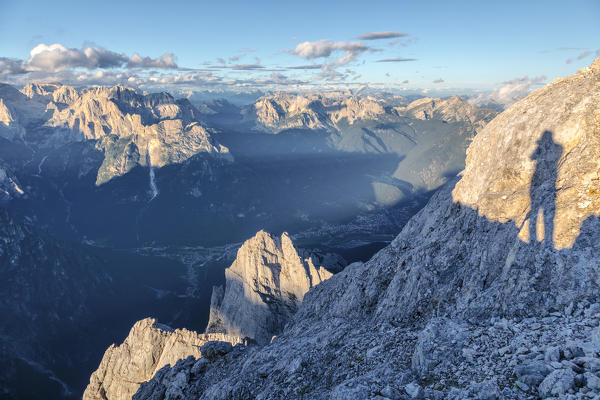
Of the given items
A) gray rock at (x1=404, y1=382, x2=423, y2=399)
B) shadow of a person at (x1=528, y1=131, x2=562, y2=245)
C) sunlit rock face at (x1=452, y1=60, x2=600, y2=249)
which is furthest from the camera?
shadow of a person at (x1=528, y1=131, x2=562, y2=245)

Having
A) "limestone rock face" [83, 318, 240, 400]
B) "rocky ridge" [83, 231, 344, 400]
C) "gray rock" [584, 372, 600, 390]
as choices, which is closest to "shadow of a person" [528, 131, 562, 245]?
"gray rock" [584, 372, 600, 390]

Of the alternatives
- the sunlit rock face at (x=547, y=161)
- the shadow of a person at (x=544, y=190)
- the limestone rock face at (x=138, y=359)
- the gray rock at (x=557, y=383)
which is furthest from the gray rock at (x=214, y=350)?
the gray rock at (x=557, y=383)

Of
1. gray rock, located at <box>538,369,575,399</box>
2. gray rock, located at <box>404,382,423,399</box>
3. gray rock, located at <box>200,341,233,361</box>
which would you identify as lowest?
gray rock, located at <box>200,341,233,361</box>

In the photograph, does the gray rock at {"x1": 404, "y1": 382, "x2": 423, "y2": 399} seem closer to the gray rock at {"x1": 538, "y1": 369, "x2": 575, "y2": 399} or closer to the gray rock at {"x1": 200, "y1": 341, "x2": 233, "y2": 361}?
the gray rock at {"x1": 538, "y1": 369, "x2": 575, "y2": 399}

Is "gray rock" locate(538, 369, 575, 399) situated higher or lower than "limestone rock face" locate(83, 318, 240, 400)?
higher

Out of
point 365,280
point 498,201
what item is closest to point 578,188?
point 498,201

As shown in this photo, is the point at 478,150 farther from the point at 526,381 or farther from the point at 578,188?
the point at 526,381
